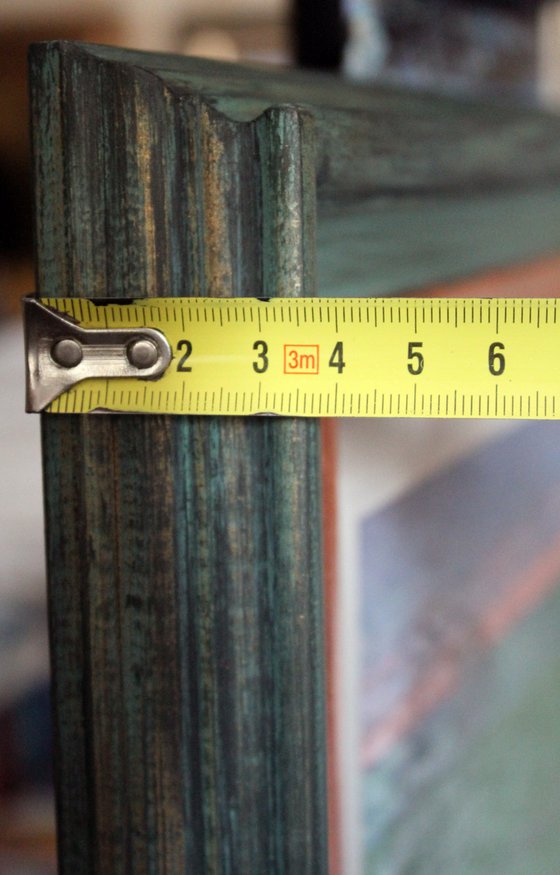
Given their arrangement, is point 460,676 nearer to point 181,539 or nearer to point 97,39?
point 181,539

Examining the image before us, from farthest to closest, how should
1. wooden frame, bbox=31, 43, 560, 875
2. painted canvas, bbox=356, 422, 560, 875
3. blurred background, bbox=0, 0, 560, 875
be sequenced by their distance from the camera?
blurred background, bbox=0, 0, 560, 875
painted canvas, bbox=356, 422, 560, 875
wooden frame, bbox=31, 43, 560, 875

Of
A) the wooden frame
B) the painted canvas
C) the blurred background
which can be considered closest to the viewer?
the wooden frame

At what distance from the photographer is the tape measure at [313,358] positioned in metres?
0.41

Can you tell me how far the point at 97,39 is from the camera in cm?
184

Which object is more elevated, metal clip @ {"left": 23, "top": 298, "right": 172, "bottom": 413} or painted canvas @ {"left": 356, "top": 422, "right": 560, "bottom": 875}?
metal clip @ {"left": 23, "top": 298, "right": 172, "bottom": 413}

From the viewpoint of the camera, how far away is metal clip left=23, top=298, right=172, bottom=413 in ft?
1.34

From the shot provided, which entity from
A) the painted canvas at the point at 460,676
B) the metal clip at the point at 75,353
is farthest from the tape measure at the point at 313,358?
the painted canvas at the point at 460,676

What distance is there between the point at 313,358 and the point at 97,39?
1.62m

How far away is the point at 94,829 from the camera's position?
1.38 ft

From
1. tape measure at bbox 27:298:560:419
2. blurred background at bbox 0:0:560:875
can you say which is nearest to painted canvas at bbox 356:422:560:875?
tape measure at bbox 27:298:560:419

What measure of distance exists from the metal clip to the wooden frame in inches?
0.6

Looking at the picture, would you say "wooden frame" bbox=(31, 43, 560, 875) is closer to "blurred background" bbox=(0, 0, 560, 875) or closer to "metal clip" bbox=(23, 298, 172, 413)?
"metal clip" bbox=(23, 298, 172, 413)

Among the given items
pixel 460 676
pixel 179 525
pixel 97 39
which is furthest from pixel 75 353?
pixel 97 39

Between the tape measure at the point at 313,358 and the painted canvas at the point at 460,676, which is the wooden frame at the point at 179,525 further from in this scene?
the painted canvas at the point at 460,676
